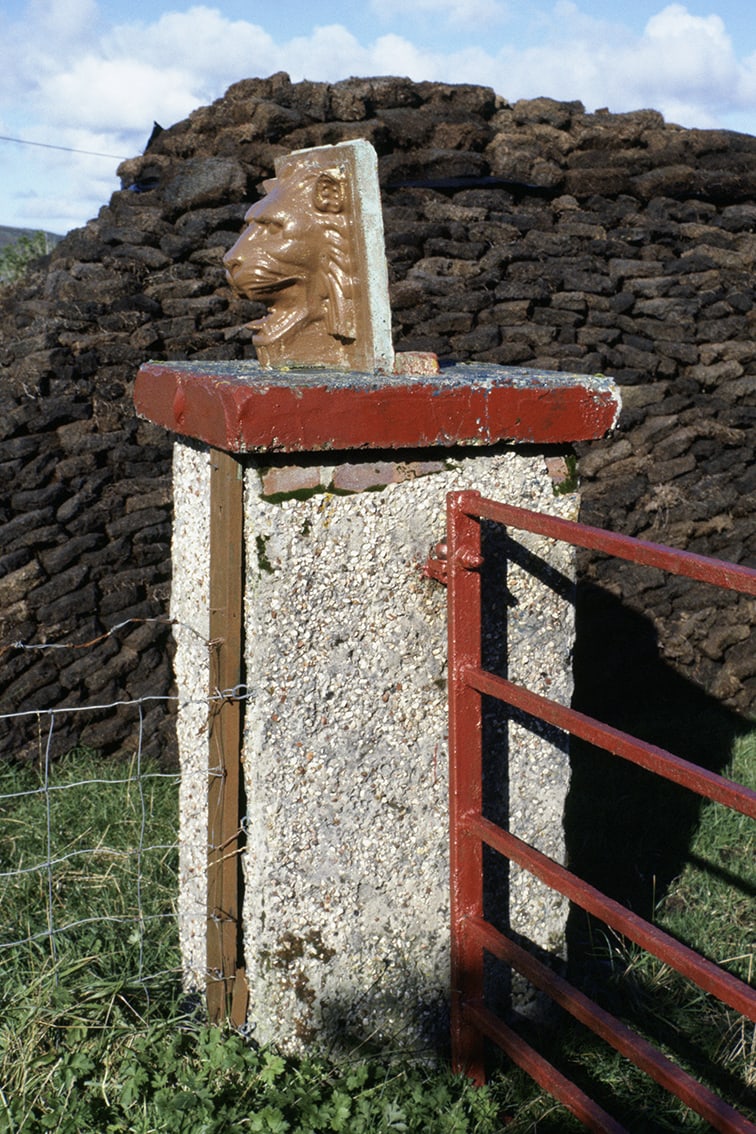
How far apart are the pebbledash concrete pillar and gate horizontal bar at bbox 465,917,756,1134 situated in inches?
7.3

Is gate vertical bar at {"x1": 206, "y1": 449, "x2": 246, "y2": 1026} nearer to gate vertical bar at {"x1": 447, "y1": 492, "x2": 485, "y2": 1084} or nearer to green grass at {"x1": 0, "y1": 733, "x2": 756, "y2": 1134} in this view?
green grass at {"x1": 0, "y1": 733, "x2": 756, "y2": 1134}

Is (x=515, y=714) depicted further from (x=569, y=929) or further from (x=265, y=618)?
(x=569, y=929)

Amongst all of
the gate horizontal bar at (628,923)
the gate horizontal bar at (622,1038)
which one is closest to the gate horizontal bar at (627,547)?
the gate horizontal bar at (628,923)

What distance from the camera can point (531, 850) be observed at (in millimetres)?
2004

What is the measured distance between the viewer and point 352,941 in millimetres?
2184

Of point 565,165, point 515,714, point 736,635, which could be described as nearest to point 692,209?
point 565,165

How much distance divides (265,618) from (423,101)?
458 cm

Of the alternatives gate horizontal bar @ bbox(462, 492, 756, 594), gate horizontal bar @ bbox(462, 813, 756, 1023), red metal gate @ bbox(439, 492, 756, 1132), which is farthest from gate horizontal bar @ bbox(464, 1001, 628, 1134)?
gate horizontal bar @ bbox(462, 492, 756, 594)

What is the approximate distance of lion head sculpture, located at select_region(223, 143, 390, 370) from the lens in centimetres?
245

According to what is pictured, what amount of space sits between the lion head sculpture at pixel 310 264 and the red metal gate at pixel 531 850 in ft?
2.08

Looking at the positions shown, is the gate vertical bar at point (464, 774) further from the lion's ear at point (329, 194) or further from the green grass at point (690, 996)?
the lion's ear at point (329, 194)

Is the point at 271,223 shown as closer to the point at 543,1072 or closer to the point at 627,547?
the point at 627,547

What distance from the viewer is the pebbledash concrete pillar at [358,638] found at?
6.66ft

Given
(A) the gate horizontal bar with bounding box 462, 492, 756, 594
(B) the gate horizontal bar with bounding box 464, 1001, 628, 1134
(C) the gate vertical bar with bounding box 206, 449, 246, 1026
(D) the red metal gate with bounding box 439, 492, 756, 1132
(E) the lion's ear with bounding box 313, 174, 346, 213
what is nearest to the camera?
(A) the gate horizontal bar with bounding box 462, 492, 756, 594
